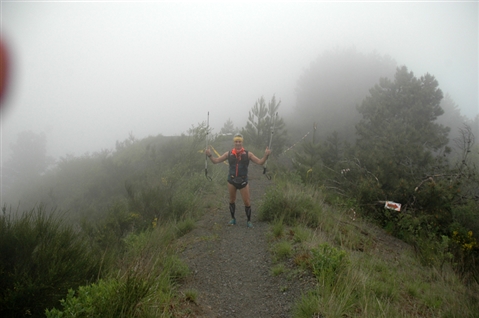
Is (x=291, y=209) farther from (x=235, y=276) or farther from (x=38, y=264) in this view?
(x=38, y=264)

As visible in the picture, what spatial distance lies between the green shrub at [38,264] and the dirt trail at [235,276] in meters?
1.38

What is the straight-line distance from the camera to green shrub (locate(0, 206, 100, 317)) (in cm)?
299

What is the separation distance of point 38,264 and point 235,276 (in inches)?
106

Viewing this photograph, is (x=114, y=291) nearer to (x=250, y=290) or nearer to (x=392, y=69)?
(x=250, y=290)

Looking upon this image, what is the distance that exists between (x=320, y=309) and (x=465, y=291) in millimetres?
2680

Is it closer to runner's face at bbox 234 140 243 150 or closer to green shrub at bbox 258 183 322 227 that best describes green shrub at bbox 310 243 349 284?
green shrub at bbox 258 183 322 227

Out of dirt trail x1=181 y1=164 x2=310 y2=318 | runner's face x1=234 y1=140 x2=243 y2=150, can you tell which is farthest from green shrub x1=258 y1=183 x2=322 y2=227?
runner's face x1=234 y1=140 x2=243 y2=150

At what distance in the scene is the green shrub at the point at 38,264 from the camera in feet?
9.82

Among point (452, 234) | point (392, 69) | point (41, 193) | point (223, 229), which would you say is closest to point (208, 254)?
point (223, 229)

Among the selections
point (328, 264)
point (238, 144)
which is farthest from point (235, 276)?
point (238, 144)

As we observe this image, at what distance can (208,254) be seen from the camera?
5891mm

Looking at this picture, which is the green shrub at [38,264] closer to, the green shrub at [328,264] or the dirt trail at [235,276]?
the dirt trail at [235,276]

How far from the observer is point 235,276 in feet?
16.7

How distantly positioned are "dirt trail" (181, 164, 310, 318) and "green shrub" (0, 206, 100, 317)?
1382mm
